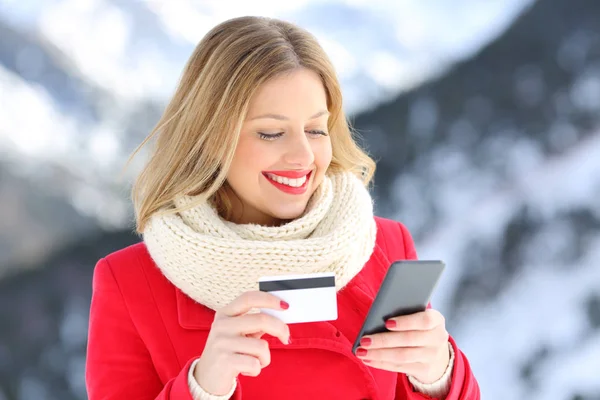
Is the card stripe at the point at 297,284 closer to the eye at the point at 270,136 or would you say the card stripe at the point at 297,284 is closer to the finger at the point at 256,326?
the finger at the point at 256,326

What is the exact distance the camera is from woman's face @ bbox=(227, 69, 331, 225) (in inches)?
54.4

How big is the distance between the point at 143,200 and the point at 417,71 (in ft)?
5.87

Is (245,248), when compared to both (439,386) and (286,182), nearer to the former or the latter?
(286,182)

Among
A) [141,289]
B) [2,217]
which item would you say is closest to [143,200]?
[141,289]

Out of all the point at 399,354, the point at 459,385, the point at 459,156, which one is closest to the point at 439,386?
the point at 459,385

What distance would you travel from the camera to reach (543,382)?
3.00 meters

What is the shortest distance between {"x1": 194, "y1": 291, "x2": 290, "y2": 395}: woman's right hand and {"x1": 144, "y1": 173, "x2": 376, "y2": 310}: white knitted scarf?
0.27 m

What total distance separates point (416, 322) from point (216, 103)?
556 millimetres

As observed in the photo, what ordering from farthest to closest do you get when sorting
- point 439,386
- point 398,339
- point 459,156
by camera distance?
1. point 459,156
2. point 439,386
3. point 398,339

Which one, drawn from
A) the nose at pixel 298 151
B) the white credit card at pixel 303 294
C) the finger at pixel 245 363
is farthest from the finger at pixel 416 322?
the nose at pixel 298 151

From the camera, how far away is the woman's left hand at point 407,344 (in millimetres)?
1177

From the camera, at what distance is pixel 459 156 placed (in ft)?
10.0

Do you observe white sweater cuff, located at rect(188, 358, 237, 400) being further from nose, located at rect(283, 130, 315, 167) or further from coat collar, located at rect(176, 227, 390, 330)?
nose, located at rect(283, 130, 315, 167)

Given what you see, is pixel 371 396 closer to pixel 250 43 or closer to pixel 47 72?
pixel 250 43
